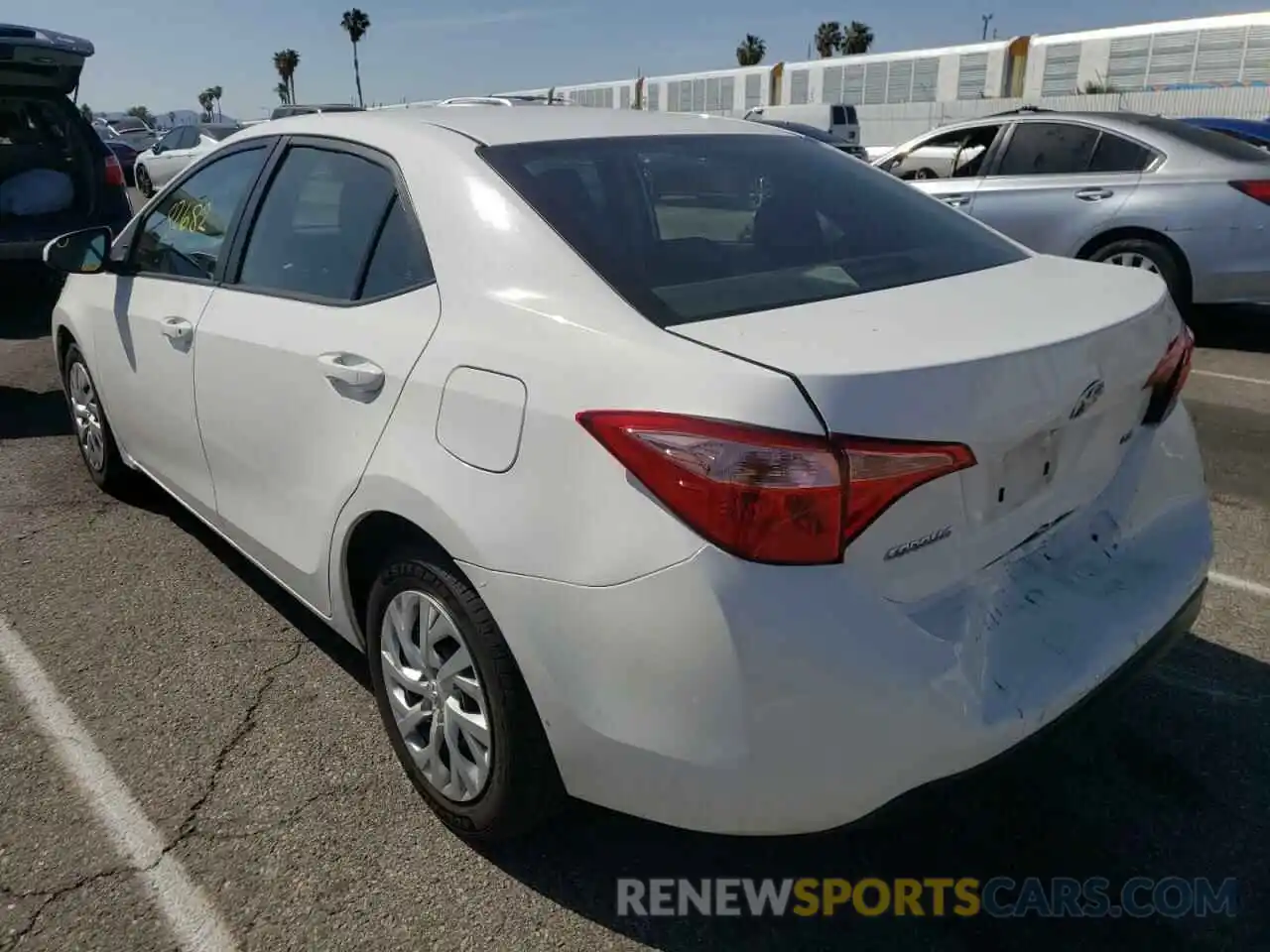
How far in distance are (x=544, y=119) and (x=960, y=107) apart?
1529 inches

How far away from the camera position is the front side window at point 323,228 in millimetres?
2611

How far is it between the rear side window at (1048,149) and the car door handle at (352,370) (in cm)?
674

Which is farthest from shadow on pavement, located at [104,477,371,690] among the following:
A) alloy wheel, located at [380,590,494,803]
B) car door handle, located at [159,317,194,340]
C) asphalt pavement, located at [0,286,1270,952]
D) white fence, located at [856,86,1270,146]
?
white fence, located at [856,86,1270,146]

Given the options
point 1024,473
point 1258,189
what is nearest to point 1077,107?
point 1258,189

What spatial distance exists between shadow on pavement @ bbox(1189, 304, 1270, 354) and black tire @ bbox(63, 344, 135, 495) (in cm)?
714

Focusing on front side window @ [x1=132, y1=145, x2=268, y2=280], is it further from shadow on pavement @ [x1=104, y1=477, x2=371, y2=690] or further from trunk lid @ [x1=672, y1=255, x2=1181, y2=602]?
trunk lid @ [x1=672, y1=255, x2=1181, y2=602]

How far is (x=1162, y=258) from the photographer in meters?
7.25

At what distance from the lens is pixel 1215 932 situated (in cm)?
216

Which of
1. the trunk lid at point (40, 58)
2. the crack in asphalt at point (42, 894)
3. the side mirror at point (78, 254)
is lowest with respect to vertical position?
the crack in asphalt at point (42, 894)

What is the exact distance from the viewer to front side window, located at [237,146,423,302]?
8.57 feet

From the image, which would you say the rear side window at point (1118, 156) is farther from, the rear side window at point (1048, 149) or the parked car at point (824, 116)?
the parked car at point (824, 116)

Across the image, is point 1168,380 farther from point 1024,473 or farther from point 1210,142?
point 1210,142

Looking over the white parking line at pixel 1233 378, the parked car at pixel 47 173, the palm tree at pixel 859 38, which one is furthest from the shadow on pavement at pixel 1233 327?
the palm tree at pixel 859 38

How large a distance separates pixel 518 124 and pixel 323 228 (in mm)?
614
